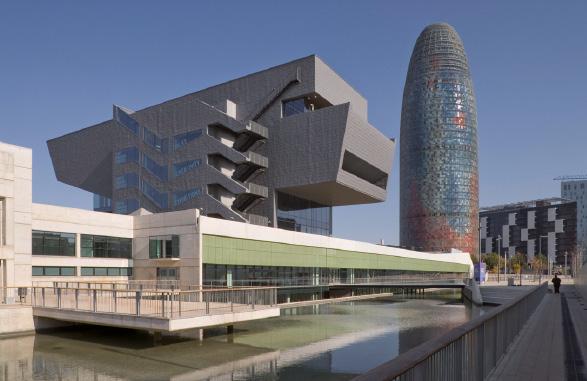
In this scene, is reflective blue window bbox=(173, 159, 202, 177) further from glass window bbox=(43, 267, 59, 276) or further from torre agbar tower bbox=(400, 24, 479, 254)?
torre agbar tower bbox=(400, 24, 479, 254)

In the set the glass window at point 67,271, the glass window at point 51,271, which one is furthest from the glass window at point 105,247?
the glass window at point 51,271

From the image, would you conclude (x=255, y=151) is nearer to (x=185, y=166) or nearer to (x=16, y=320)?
(x=185, y=166)

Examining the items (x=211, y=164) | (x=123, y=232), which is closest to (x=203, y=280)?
(x=123, y=232)

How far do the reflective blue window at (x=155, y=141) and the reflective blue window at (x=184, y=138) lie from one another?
1.86m

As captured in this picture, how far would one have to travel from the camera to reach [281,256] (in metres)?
54.7

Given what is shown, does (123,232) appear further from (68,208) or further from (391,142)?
(391,142)

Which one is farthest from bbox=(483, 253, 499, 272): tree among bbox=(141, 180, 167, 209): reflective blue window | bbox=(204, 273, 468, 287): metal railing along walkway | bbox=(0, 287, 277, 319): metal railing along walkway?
bbox=(0, 287, 277, 319): metal railing along walkway

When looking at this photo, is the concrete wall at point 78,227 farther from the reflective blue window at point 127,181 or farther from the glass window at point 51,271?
the reflective blue window at point 127,181

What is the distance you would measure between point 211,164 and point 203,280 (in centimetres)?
2418

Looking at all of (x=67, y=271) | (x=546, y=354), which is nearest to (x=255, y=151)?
(x=67, y=271)

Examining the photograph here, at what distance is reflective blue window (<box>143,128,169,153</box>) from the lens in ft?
231

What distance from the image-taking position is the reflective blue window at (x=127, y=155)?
236ft

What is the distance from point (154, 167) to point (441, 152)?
13888 centimetres

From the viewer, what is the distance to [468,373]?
26.8 ft
